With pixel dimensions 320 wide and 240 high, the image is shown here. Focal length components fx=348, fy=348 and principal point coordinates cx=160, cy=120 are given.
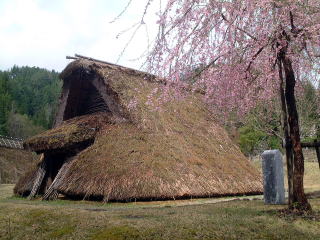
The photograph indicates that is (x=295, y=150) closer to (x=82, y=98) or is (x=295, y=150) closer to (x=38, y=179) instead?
(x=38, y=179)

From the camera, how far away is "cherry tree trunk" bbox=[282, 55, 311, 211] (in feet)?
18.7

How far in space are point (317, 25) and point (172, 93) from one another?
3.19 m

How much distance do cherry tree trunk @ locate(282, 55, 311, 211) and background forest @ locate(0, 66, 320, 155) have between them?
2.39m

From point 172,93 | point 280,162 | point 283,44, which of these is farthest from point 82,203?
point 283,44

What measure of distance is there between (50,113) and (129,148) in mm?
55494

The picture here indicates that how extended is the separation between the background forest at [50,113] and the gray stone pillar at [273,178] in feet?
6.01

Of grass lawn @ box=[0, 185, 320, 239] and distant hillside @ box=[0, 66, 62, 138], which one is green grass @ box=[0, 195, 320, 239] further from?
distant hillside @ box=[0, 66, 62, 138]

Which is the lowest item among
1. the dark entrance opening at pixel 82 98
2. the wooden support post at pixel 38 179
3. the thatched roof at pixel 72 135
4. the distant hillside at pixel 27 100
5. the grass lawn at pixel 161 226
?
the grass lawn at pixel 161 226

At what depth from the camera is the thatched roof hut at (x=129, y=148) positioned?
9.79 m

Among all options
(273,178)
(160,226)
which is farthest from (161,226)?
(273,178)

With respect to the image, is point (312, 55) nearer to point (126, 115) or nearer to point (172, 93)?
point (172, 93)

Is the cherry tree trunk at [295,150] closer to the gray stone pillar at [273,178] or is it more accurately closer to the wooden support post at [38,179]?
the gray stone pillar at [273,178]

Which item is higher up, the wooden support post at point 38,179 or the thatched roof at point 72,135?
the thatched roof at point 72,135

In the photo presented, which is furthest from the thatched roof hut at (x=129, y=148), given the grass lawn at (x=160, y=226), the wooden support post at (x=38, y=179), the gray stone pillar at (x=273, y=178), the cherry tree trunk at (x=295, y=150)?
the grass lawn at (x=160, y=226)
